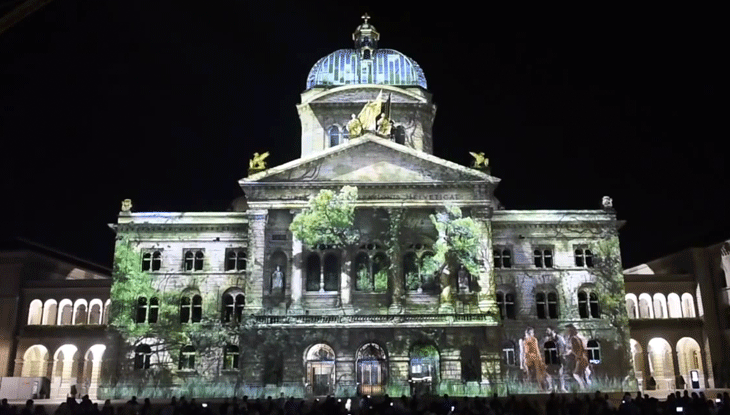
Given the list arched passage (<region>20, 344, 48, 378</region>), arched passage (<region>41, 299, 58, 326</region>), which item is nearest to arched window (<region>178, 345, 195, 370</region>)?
arched passage (<region>20, 344, 48, 378</region>)

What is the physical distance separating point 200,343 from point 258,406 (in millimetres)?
29689

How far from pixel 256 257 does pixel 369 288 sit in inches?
323

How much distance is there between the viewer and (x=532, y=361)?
49906 millimetres

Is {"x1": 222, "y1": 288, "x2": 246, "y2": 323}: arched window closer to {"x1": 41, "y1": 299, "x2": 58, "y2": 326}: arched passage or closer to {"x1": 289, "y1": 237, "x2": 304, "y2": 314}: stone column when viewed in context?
{"x1": 289, "y1": 237, "x2": 304, "y2": 314}: stone column

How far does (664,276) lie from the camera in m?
59.5

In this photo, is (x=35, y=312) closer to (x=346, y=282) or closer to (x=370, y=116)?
(x=346, y=282)

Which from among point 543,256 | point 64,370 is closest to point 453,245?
point 543,256

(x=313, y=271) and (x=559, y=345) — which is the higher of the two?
(x=313, y=271)

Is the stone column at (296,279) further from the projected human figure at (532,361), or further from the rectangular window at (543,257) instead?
the rectangular window at (543,257)

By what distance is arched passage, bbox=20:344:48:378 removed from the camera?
2206 inches

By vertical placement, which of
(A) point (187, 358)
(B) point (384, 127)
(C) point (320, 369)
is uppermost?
(B) point (384, 127)

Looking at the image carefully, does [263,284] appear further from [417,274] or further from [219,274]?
[417,274]

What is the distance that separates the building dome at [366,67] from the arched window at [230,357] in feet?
79.8

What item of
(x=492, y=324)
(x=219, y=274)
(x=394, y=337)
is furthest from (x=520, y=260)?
(x=219, y=274)
